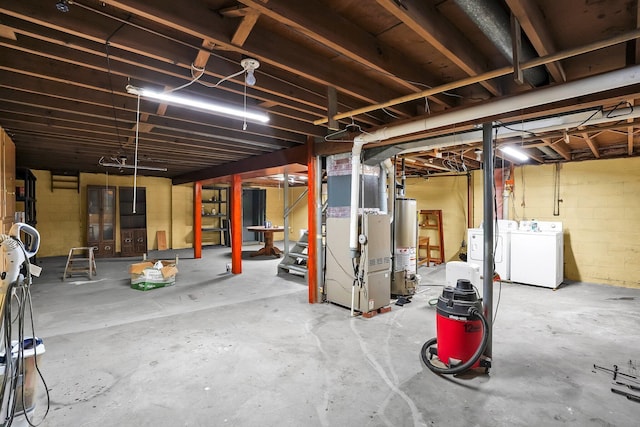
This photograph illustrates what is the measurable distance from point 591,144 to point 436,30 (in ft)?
14.7

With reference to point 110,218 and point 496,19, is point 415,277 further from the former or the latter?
point 110,218

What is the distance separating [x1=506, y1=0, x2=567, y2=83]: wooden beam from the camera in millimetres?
1566

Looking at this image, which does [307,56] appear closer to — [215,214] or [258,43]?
[258,43]

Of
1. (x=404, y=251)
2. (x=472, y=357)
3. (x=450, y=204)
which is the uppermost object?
(x=450, y=204)

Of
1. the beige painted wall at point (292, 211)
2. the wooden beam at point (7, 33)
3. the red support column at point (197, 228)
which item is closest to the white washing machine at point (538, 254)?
the wooden beam at point (7, 33)

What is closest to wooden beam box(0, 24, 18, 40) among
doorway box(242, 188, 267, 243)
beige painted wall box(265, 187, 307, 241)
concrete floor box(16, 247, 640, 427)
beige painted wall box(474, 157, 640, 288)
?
concrete floor box(16, 247, 640, 427)

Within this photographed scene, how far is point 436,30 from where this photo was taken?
5.93ft

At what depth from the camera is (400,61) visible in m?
2.37

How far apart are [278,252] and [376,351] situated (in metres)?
6.20

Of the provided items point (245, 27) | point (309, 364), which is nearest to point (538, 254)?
point (309, 364)

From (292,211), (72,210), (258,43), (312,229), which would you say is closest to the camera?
(258,43)

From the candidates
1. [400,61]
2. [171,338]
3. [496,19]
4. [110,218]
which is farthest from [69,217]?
[496,19]

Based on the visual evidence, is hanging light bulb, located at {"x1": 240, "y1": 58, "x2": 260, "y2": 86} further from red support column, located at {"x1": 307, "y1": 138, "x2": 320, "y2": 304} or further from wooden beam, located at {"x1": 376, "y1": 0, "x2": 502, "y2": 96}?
red support column, located at {"x1": 307, "y1": 138, "x2": 320, "y2": 304}

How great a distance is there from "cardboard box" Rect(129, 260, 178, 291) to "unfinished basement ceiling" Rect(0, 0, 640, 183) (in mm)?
2393
